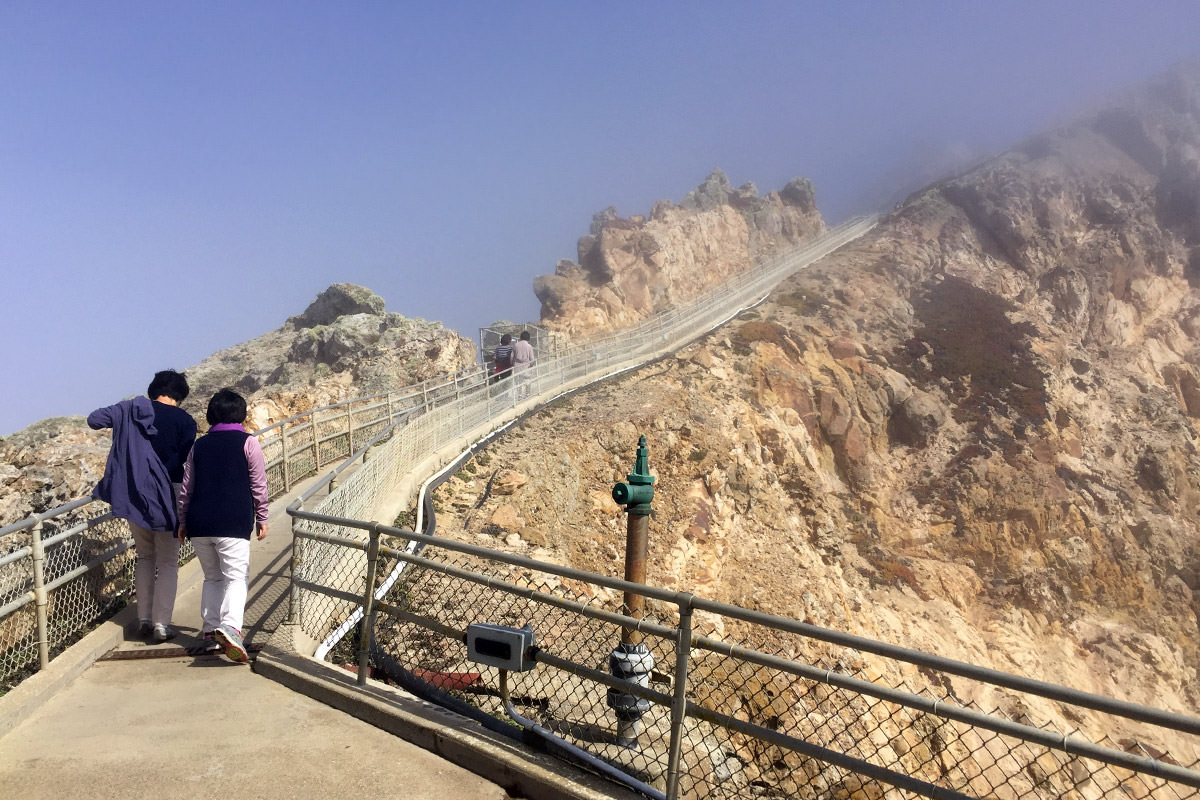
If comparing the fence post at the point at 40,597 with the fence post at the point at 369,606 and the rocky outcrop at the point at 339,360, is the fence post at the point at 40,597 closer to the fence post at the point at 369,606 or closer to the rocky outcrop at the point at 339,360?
the fence post at the point at 369,606

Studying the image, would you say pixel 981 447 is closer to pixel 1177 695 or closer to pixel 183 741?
pixel 1177 695

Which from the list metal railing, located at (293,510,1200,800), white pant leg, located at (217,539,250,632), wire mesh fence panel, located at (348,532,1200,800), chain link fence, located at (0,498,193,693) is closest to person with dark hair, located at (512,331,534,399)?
wire mesh fence panel, located at (348,532,1200,800)

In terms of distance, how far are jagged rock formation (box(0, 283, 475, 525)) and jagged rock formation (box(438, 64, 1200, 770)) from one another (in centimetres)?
566

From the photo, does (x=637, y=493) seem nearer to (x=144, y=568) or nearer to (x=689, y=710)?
(x=689, y=710)

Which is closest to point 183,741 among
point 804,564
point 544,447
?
point 544,447

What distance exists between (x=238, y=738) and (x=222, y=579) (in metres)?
1.48

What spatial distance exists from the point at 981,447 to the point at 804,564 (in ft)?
37.5

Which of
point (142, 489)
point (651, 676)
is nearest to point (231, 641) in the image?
point (142, 489)

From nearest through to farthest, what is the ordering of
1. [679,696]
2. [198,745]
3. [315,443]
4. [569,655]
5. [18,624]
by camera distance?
1. [679,696]
2. [198,745]
3. [18,624]
4. [569,655]
5. [315,443]

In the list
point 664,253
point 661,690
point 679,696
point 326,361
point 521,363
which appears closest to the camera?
point 679,696

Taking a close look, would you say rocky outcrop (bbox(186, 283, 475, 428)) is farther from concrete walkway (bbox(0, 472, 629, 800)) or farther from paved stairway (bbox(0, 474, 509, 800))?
paved stairway (bbox(0, 474, 509, 800))

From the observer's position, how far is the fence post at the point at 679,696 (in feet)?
11.7

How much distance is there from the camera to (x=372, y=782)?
3807mm

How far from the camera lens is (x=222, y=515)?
207 inches
